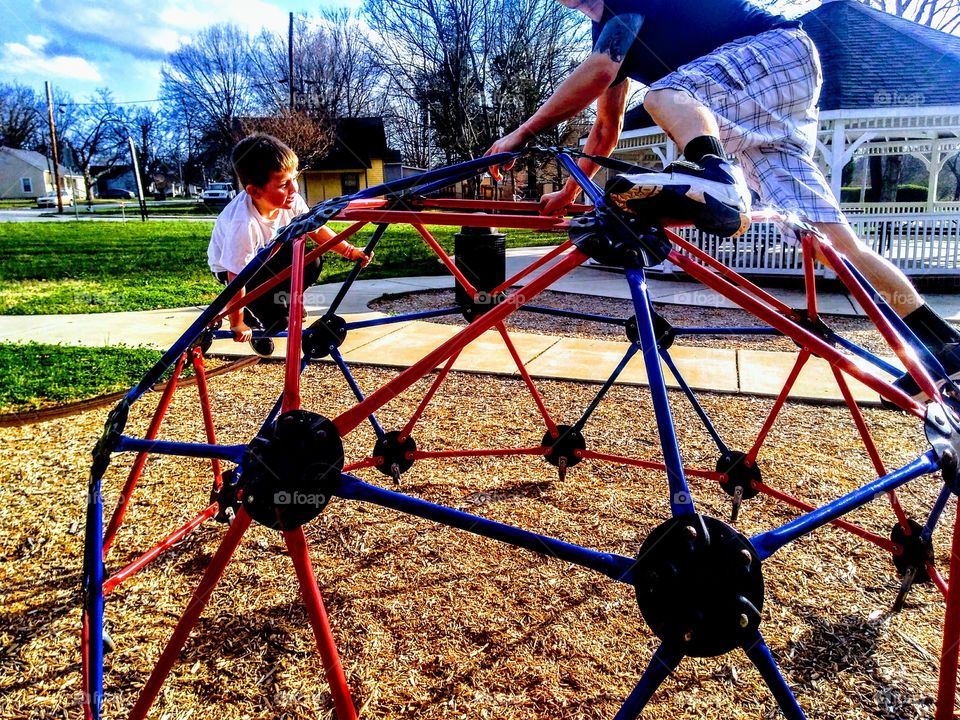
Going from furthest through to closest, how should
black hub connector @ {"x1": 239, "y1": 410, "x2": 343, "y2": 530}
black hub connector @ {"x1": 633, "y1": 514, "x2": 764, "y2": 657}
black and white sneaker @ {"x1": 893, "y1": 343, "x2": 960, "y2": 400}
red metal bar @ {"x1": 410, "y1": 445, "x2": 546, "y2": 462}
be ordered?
red metal bar @ {"x1": 410, "y1": 445, "x2": 546, "y2": 462} → black and white sneaker @ {"x1": 893, "y1": 343, "x2": 960, "y2": 400} → black hub connector @ {"x1": 239, "y1": 410, "x2": 343, "y2": 530} → black hub connector @ {"x1": 633, "y1": 514, "x2": 764, "y2": 657}

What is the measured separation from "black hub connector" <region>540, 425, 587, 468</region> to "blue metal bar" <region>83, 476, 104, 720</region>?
1.90 metres

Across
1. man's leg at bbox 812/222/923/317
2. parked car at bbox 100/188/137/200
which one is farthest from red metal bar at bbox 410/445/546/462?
parked car at bbox 100/188/137/200

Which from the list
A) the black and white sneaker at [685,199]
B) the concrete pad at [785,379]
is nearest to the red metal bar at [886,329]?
the black and white sneaker at [685,199]

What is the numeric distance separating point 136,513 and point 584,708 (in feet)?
6.92

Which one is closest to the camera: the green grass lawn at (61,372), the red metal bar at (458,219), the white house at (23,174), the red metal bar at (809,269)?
the red metal bar at (458,219)

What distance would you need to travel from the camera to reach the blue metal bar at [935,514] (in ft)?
5.92

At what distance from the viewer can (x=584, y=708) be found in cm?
177

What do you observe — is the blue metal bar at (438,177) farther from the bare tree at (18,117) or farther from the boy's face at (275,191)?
the bare tree at (18,117)

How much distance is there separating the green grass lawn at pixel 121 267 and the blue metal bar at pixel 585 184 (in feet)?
22.9

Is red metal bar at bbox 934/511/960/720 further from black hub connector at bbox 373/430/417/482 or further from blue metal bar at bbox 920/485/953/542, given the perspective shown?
black hub connector at bbox 373/430/417/482

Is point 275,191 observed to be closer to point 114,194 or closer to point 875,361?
point 875,361

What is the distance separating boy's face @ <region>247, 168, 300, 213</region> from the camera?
3.46 metres

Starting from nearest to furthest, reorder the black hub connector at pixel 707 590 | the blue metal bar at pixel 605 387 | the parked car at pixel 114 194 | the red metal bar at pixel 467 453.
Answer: the black hub connector at pixel 707 590 → the blue metal bar at pixel 605 387 → the red metal bar at pixel 467 453 → the parked car at pixel 114 194

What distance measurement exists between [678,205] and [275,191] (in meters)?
2.74
